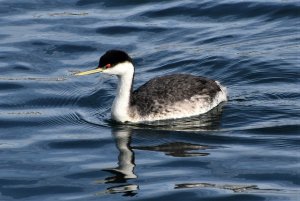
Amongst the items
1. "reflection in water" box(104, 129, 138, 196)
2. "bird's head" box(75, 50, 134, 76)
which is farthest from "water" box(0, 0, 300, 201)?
"bird's head" box(75, 50, 134, 76)

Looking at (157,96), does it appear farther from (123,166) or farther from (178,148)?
(123,166)

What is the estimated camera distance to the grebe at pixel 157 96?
47.7 ft

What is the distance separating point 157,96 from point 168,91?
0.69 feet

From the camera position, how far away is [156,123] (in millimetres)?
14914

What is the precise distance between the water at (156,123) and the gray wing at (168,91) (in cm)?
36

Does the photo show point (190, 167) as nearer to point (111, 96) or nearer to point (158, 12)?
point (111, 96)

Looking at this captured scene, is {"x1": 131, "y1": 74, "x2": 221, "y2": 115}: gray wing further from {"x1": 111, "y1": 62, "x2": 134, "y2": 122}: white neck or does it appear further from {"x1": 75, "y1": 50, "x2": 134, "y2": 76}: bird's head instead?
{"x1": 75, "y1": 50, "x2": 134, "y2": 76}: bird's head

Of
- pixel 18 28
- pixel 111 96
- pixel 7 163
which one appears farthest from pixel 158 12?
pixel 7 163

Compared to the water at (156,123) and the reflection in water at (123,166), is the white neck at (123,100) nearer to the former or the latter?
the water at (156,123)

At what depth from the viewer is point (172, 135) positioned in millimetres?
14156

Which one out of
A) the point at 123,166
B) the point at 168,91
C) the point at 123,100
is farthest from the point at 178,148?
the point at 168,91

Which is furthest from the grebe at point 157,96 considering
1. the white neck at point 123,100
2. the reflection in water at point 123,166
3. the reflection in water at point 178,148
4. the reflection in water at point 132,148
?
the reflection in water at point 178,148

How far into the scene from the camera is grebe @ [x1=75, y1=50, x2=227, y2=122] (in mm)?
14547

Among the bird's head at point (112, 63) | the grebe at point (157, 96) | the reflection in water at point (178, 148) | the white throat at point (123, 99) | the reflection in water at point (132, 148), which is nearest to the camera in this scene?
the reflection in water at point (132, 148)
